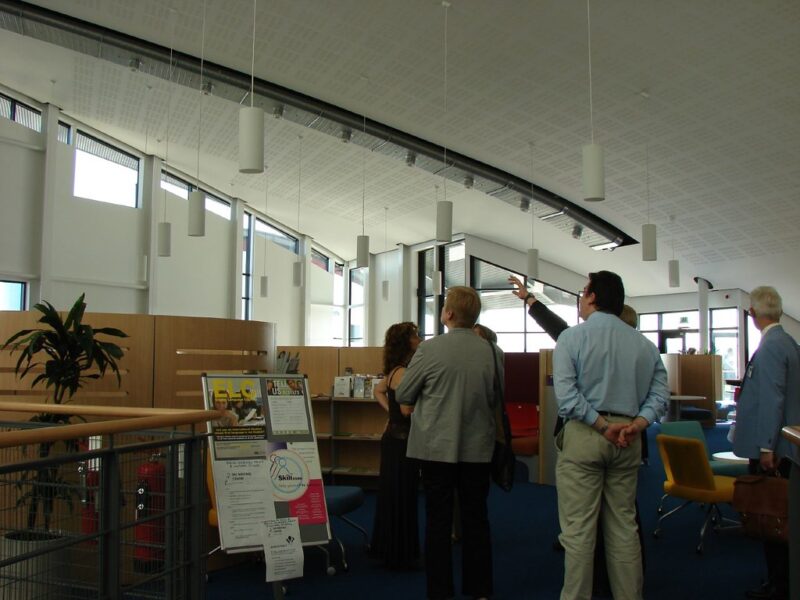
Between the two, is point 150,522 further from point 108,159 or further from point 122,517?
point 108,159

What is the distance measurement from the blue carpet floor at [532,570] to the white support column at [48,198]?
9.59 m

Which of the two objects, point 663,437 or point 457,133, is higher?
point 457,133

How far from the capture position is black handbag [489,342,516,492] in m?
3.24

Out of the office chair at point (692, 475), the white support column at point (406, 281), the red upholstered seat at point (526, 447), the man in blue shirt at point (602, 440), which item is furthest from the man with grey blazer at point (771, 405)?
the white support column at point (406, 281)

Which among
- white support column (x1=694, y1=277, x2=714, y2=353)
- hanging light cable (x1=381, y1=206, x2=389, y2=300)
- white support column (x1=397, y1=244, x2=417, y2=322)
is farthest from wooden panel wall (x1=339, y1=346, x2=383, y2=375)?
white support column (x1=694, y1=277, x2=714, y2=353)

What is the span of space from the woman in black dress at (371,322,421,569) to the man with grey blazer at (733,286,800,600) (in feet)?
5.74

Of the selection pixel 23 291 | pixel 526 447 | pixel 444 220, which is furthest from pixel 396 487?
pixel 23 291

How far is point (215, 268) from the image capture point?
16.0 metres

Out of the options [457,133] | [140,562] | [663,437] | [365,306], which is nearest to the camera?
[140,562]

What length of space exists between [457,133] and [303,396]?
7.73 metres

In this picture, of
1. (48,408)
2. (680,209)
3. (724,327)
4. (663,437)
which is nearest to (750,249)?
(680,209)

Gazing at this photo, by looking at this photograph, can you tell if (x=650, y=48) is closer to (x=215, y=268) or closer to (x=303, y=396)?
(x=303, y=396)

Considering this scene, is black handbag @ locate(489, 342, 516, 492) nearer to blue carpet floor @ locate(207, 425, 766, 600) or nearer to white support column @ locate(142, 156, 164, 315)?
blue carpet floor @ locate(207, 425, 766, 600)

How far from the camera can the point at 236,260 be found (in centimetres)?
1641
